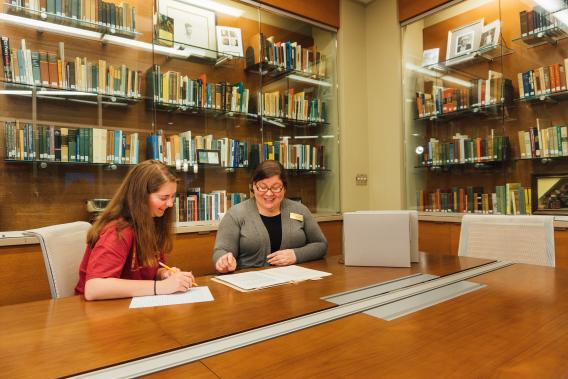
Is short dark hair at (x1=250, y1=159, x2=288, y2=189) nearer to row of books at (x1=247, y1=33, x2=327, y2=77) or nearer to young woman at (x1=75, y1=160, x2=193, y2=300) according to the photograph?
young woman at (x1=75, y1=160, x2=193, y2=300)

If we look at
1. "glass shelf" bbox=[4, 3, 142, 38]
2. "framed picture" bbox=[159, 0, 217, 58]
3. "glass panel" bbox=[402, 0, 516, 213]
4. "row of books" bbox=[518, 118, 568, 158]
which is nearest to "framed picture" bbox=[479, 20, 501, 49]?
"glass panel" bbox=[402, 0, 516, 213]

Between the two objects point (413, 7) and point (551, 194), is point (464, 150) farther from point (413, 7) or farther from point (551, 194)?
point (413, 7)

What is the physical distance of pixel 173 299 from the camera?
132 centimetres

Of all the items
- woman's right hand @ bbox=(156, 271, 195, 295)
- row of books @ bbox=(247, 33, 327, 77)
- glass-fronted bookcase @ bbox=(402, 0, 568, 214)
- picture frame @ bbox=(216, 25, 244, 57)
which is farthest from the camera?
row of books @ bbox=(247, 33, 327, 77)

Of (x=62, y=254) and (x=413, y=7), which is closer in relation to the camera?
(x=62, y=254)

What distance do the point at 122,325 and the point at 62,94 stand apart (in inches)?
101

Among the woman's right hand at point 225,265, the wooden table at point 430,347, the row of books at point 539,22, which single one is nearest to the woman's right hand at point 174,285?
the woman's right hand at point 225,265

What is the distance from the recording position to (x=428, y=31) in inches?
168

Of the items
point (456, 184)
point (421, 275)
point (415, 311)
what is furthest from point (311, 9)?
point (415, 311)

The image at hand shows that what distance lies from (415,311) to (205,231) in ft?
7.56

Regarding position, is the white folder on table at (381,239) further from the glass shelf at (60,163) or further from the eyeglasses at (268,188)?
the glass shelf at (60,163)

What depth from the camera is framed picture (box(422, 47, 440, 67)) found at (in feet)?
13.8

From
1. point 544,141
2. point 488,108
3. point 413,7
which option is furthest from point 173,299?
point 413,7

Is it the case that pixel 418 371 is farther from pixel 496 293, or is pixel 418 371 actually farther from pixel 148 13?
pixel 148 13
